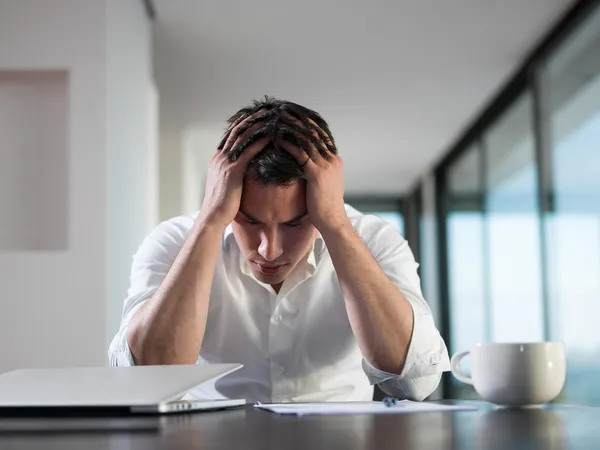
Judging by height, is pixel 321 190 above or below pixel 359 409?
above

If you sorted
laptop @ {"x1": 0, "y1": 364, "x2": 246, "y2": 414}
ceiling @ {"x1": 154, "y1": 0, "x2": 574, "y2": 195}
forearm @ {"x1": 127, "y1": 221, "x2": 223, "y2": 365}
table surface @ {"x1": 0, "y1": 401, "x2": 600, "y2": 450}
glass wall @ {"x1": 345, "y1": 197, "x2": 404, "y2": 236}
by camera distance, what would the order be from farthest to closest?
1. glass wall @ {"x1": 345, "y1": 197, "x2": 404, "y2": 236}
2. ceiling @ {"x1": 154, "y1": 0, "x2": 574, "y2": 195}
3. forearm @ {"x1": 127, "y1": 221, "x2": 223, "y2": 365}
4. laptop @ {"x1": 0, "y1": 364, "x2": 246, "y2": 414}
5. table surface @ {"x1": 0, "y1": 401, "x2": 600, "y2": 450}

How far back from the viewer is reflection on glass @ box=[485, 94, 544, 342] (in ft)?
15.9

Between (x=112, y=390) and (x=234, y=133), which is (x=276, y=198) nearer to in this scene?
(x=234, y=133)

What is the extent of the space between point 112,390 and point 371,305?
673mm

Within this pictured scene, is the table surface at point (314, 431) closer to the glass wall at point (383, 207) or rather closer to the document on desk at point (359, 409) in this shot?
Answer: the document on desk at point (359, 409)

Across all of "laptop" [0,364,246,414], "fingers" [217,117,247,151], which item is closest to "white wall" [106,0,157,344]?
"fingers" [217,117,247,151]

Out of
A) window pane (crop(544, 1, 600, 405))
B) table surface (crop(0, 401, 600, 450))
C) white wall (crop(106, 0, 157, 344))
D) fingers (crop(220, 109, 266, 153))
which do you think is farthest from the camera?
window pane (crop(544, 1, 600, 405))

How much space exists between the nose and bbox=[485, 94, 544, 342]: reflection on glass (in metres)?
3.38

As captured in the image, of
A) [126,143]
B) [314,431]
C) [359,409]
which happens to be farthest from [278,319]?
[126,143]

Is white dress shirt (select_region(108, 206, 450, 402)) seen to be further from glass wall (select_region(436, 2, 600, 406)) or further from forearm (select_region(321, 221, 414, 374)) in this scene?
glass wall (select_region(436, 2, 600, 406))

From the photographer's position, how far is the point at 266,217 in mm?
1525

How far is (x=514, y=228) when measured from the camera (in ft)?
17.0

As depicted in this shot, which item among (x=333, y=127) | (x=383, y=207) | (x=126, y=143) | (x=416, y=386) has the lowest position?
(x=416, y=386)

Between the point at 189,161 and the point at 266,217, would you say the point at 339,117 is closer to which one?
the point at 189,161
